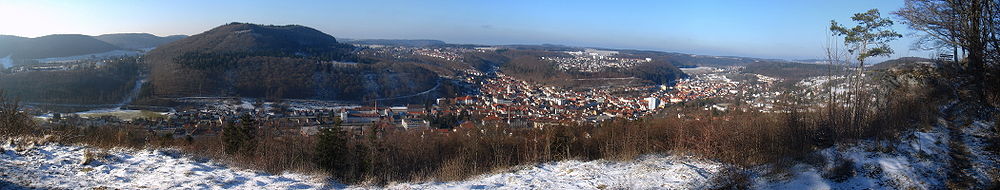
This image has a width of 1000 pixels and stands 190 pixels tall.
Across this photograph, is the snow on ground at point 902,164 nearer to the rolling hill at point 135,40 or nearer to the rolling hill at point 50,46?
the rolling hill at point 50,46

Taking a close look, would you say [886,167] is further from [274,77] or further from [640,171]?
[274,77]

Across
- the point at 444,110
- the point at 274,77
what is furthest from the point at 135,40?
the point at 444,110

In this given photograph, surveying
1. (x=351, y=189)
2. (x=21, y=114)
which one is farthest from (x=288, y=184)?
(x=21, y=114)

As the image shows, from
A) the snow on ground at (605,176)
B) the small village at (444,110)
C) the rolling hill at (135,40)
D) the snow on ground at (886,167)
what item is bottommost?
the small village at (444,110)

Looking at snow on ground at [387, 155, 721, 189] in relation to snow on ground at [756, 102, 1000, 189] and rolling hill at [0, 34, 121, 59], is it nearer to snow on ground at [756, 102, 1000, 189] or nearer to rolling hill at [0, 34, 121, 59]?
snow on ground at [756, 102, 1000, 189]

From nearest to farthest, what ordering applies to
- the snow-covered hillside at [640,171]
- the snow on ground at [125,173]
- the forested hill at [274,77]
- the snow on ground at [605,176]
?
1. the snow-covered hillside at [640,171]
2. the snow on ground at [125,173]
3. the snow on ground at [605,176]
4. the forested hill at [274,77]

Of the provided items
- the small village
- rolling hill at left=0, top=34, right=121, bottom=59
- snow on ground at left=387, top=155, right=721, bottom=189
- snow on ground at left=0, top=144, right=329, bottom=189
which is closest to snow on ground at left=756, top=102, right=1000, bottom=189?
snow on ground at left=387, top=155, right=721, bottom=189

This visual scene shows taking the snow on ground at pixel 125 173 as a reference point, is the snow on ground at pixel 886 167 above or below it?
above

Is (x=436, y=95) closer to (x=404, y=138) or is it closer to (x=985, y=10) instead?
(x=404, y=138)

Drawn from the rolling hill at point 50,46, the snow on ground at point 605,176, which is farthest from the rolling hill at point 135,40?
the snow on ground at point 605,176
